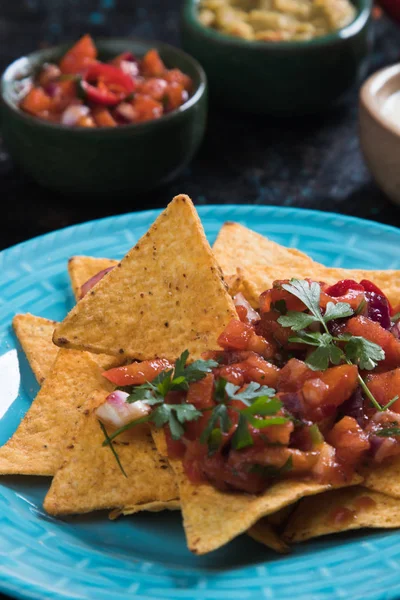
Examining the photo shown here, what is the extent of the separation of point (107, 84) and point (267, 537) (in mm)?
2507

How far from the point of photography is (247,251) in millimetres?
3066

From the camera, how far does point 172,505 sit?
7.18 ft

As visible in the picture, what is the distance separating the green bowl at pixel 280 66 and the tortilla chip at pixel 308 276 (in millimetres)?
1815

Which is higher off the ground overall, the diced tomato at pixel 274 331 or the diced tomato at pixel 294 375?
the diced tomato at pixel 294 375

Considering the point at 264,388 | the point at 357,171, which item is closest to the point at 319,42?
the point at 357,171

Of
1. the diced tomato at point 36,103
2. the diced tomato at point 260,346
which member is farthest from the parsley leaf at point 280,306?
the diced tomato at point 36,103

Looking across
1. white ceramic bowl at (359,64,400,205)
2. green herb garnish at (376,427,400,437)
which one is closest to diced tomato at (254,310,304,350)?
green herb garnish at (376,427,400,437)

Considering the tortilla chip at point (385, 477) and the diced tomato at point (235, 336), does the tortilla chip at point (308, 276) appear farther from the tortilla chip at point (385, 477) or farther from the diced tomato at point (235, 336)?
the tortilla chip at point (385, 477)

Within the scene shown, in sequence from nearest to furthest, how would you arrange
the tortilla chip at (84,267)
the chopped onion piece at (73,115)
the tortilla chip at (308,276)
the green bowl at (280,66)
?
the tortilla chip at (308,276), the tortilla chip at (84,267), the chopped onion piece at (73,115), the green bowl at (280,66)

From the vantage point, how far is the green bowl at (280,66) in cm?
438

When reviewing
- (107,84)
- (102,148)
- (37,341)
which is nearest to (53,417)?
(37,341)

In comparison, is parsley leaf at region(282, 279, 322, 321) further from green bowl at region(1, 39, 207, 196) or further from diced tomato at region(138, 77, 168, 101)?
diced tomato at region(138, 77, 168, 101)

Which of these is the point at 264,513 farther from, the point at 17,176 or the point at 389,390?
the point at 17,176

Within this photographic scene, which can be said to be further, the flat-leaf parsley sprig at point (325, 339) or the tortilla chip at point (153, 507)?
the flat-leaf parsley sprig at point (325, 339)
